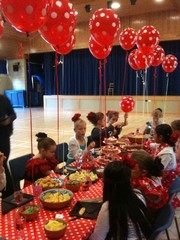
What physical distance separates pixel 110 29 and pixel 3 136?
199cm

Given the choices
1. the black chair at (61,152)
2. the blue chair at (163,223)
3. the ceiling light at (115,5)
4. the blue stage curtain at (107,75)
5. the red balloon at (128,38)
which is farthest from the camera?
the blue stage curtain at (107,75)

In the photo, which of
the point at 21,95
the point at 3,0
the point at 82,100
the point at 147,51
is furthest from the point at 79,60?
the point at 3,0

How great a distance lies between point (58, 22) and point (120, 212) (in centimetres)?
179

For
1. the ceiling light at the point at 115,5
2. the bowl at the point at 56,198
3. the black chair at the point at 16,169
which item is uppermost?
the ceiling light at the point at 115,5

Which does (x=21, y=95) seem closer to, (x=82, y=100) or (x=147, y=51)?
(x=82, y=100)

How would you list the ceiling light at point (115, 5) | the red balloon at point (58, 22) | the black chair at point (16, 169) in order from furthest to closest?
the ceiling light at point (115, 5), the black chair at point (16, 169), the red balloon at point (58, 22)

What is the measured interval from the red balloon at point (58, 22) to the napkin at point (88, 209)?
5.18ft

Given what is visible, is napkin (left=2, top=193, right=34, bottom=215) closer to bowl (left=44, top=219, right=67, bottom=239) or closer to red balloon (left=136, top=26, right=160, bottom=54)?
bowl (left=44, top=219, right=67, bottom=239)

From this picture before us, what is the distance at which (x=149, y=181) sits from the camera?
2.16 metres

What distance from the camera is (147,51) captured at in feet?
14.9

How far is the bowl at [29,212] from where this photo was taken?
5.74 ft

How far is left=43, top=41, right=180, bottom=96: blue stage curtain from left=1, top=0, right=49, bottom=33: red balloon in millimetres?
12096

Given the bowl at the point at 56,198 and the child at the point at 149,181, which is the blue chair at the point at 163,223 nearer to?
the child at the point at 149,181

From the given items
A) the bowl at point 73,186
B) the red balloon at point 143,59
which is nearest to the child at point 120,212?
the bowl at point 73,186
